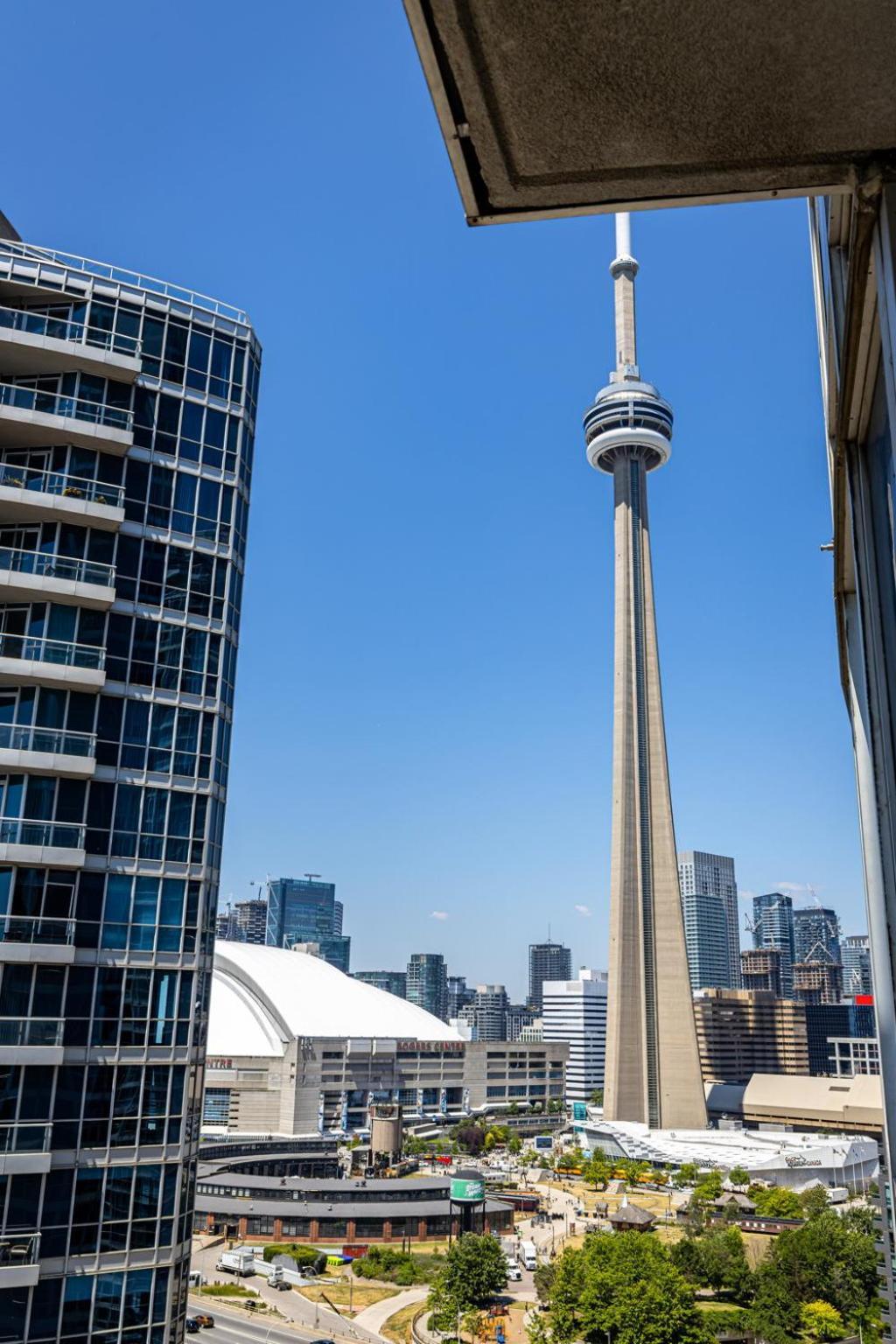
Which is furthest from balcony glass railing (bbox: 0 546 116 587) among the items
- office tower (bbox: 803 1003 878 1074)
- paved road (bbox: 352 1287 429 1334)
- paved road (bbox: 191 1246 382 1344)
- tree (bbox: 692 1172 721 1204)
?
office tower (bbox: 803 1003 878 1074)

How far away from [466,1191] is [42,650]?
47006 mm

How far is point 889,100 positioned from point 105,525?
17.3 m

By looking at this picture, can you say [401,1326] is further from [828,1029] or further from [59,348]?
[828,1029]

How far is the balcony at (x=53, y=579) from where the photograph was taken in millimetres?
17781

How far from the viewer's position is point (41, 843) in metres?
17.2

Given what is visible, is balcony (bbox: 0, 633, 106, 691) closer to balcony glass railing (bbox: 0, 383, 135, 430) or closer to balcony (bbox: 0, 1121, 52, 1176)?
balcony glass railing (bbox: 0, 383, 135, 430)

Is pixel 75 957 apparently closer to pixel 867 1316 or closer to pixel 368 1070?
pixel 867 1316

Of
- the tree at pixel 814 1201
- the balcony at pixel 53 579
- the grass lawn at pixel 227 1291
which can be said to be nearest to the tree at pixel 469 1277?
the grass lawn at pixel 227 1291

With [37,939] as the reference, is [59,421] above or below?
above

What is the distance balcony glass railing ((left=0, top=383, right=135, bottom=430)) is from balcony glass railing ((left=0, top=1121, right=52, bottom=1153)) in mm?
11891

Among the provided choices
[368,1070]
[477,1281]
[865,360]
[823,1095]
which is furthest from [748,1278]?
[823,1095]

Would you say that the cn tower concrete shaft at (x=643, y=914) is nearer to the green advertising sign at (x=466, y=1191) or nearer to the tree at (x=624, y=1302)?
the green advertising sign at (x=466, y=1191)

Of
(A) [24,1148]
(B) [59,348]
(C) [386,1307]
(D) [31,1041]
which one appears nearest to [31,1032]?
(D) [31,1041]

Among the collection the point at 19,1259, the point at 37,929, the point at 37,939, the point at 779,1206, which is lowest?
the point at 779,1206
